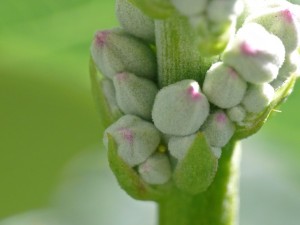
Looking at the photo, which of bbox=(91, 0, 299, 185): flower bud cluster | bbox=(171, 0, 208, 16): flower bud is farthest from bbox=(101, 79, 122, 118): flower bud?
bbox=(171, 0, 208, 16): flower bud

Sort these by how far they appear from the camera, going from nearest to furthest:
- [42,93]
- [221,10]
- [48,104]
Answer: [221,10]
[42,93]
[48,104]

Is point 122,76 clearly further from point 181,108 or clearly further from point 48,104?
point 48,104

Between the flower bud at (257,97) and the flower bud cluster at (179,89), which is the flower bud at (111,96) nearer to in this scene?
the flower bud cluster at (179,89)

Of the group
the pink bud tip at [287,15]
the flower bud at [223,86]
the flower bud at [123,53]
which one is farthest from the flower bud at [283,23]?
the flower bud at [123,53]

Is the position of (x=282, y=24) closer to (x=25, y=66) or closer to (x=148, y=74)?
(x=148, y=74)

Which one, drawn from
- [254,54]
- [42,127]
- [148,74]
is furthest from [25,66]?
[254,54]

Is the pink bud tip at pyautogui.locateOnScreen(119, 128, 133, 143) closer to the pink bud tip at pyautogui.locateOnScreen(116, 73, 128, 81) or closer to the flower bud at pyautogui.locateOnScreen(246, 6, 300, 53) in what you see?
the pink bud tip at pyautogui.locateOnScreen(116, 73, 128, 81)

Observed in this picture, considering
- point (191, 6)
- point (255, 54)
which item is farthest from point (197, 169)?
point (191, 6)
